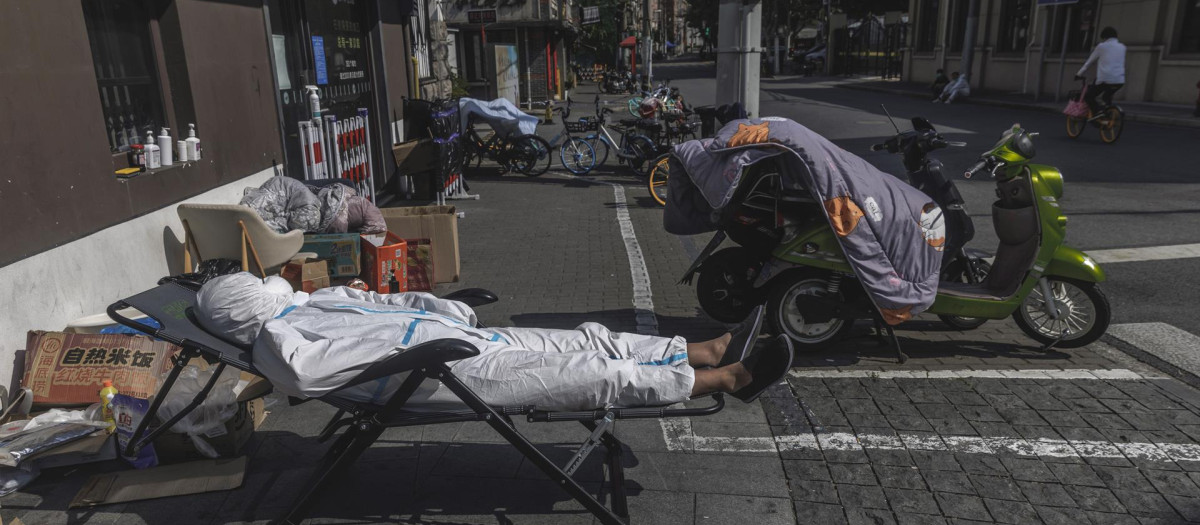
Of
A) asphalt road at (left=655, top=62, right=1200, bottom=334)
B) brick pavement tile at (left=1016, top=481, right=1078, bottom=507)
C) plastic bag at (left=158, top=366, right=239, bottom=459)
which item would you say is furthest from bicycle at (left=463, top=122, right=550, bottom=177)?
brick pavement tile at (left=1016, top=481, right=1078, bottom=507)

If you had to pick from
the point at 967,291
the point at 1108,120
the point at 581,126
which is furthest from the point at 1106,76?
the point at 967,291

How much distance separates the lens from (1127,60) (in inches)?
826

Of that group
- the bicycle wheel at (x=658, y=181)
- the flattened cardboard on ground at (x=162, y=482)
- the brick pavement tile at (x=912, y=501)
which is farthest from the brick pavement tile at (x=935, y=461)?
the bicycle wheel at (x=658, y=181)

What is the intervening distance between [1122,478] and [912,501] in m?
0.97

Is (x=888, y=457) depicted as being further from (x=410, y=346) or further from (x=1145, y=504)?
(x=410, y=346)

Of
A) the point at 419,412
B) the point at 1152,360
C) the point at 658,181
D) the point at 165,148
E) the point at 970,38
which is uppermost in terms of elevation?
the point at 970,38

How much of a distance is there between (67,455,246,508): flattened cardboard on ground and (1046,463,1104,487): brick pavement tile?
11.8 ft

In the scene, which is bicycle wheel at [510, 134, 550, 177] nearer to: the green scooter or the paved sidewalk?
the green scooter

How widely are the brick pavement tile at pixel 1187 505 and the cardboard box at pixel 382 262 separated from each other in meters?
4.89

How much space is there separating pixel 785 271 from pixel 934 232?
872 mm

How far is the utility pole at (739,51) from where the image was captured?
8594 mm

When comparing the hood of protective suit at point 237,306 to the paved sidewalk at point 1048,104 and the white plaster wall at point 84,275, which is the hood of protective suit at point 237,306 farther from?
the paved sidewalk at point 1048,104

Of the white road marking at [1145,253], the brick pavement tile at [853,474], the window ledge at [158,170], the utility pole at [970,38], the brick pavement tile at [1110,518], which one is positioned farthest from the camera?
the utility pole at [970,38]

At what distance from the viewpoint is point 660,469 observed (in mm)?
3604
